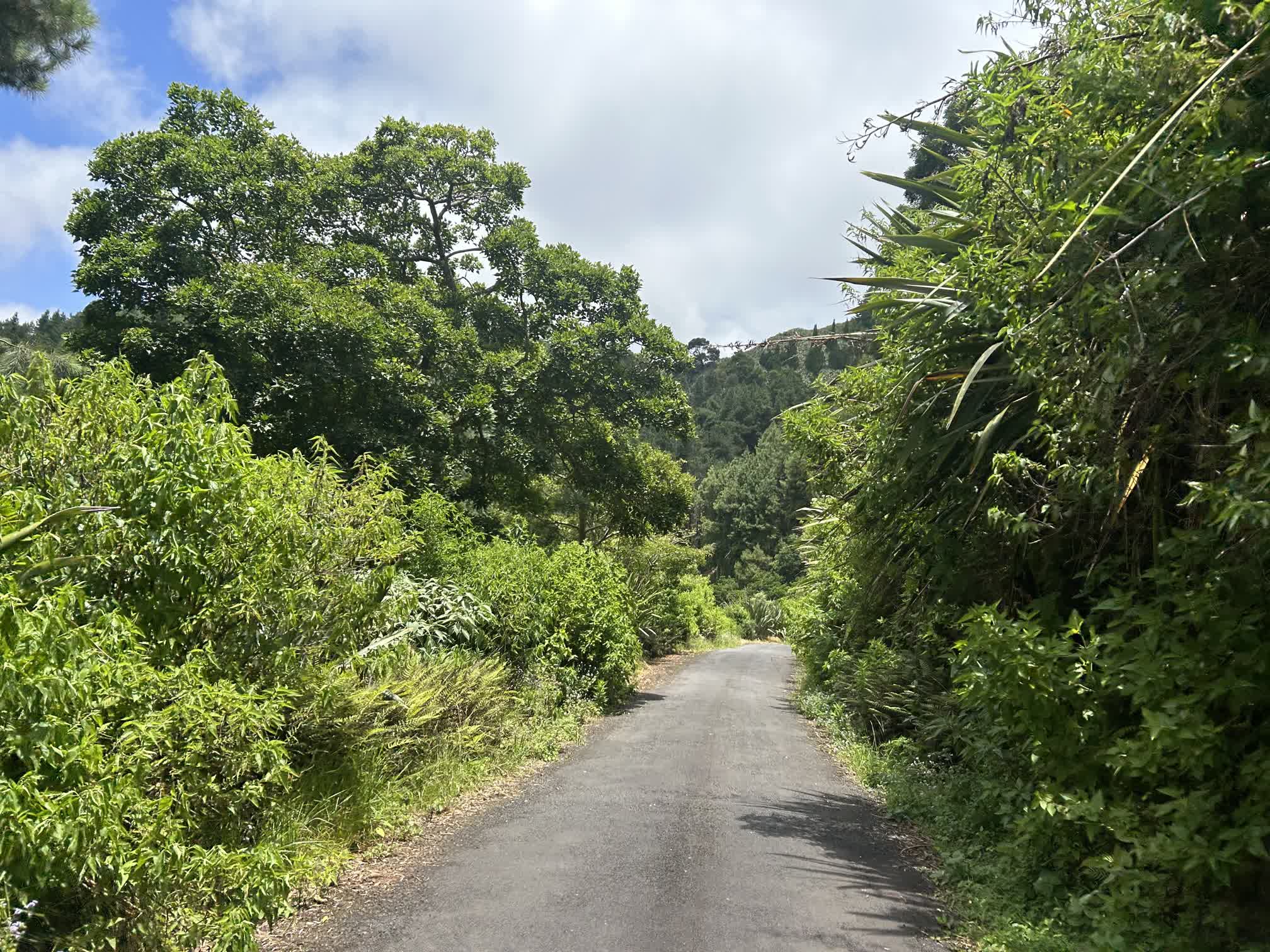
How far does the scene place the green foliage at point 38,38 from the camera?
490 inches

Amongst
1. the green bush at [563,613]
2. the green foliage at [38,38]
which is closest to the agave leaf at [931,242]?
the green bush at [563,613]

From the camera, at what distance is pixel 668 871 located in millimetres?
5918

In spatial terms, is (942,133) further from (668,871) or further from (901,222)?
(668,871)

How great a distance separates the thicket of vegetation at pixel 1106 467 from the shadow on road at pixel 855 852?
15.5 inches

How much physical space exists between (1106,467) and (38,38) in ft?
51.8

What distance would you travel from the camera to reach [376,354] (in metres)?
15.1

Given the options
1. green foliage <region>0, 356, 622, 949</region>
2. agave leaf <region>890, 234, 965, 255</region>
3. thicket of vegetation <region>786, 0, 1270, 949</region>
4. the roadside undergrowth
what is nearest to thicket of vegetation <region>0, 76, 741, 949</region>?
green foliage <region>0, 356, 622, 949</region>

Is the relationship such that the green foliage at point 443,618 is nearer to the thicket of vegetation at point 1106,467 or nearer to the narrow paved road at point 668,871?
the narrow paved road at point 668,871

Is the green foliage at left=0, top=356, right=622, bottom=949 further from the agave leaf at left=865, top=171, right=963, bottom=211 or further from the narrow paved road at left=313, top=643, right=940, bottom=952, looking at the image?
the agave leaf at left=865, top=171, right=963, bottom=211

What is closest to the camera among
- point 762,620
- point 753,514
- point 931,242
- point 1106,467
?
point 1106,467

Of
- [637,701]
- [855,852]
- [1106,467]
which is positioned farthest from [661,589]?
[1106,467]

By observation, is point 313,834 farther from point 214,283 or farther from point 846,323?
point 214,283

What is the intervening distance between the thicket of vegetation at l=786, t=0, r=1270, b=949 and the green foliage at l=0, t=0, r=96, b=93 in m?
13.3

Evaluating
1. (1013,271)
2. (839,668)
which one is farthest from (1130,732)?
(839,668)
